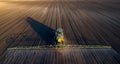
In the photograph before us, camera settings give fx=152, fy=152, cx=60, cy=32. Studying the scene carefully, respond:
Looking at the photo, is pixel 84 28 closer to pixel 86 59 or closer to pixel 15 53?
pixel 86 59

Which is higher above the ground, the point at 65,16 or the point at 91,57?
the point at 65,16

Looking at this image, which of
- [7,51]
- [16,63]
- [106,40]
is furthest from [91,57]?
[7,51]

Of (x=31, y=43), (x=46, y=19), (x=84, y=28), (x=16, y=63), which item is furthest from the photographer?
(x=46, y=19)

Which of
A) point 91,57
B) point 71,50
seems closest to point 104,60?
point 91,57

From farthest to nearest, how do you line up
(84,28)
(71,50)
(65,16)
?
1. (65,16)
2. (84,28)
3. (71,50)

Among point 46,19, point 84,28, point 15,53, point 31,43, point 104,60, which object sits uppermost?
point 46,19

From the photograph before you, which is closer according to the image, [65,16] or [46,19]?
[46,19]
